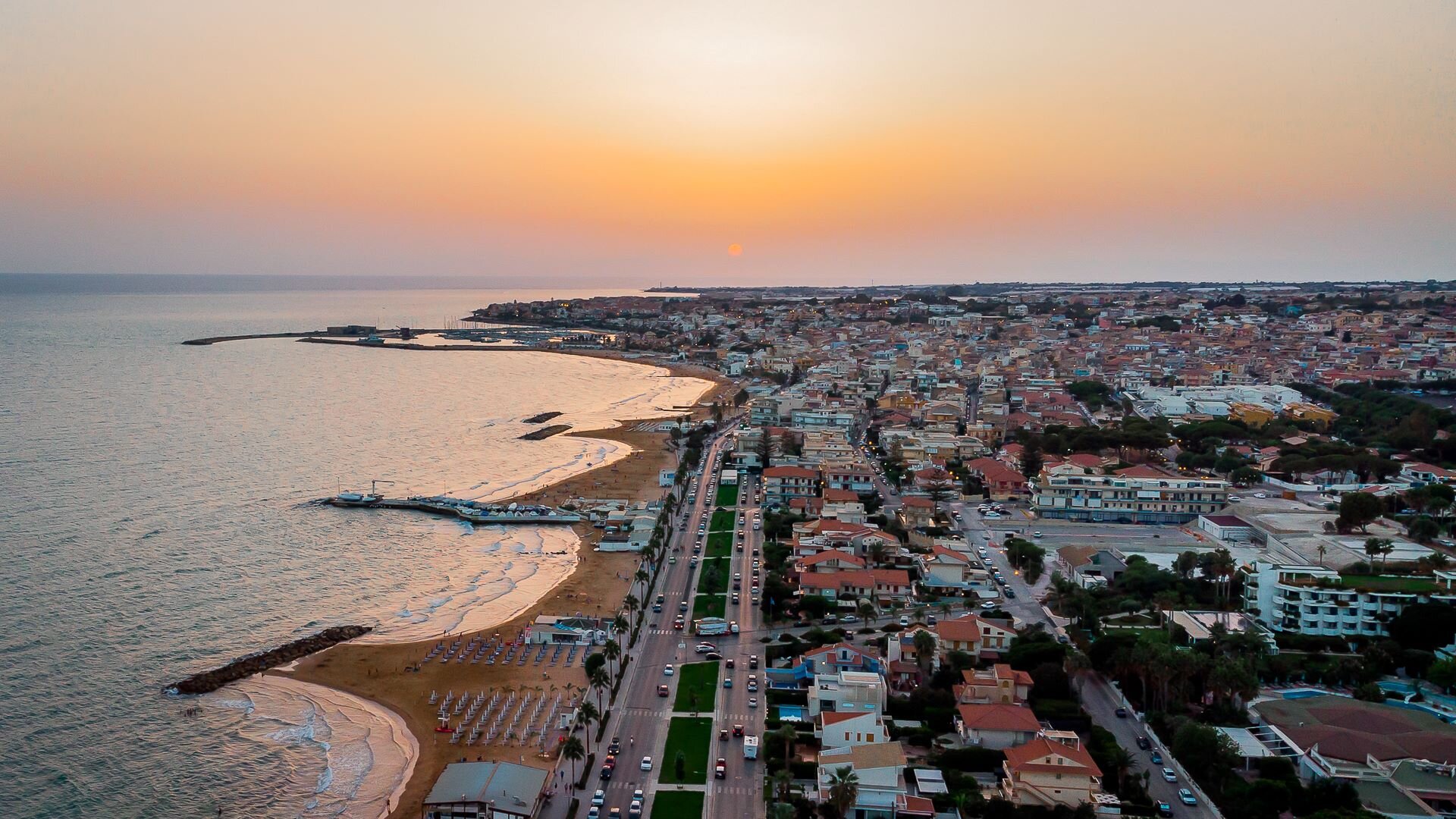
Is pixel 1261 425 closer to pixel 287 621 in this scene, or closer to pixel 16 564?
pixel 287 621

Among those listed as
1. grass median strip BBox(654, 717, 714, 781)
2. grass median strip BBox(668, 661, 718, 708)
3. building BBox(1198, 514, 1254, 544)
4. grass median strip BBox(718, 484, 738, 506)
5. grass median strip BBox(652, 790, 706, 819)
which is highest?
building BBox(1198, 514, 1254, 544)

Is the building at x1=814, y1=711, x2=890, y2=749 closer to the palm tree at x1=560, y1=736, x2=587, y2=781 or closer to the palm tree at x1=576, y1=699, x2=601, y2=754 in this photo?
the palm tree at x1=576, y1=699, x2=601, y2=754

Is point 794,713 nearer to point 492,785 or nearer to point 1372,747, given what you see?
point 492,785

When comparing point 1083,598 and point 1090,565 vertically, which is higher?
point 1083,598

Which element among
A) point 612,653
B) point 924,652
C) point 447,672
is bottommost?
point 447,672

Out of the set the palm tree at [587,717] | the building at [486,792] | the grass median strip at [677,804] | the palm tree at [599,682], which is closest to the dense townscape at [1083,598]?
the grass median strip at [677,804]

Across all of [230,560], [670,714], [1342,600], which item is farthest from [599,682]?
[1342,600]

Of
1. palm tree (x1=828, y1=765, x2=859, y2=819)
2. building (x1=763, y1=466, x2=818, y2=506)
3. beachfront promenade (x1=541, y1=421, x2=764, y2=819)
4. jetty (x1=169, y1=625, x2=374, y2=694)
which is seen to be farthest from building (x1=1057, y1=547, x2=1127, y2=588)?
jetty (x1=169, y1=625, x2=374, y2=694)
